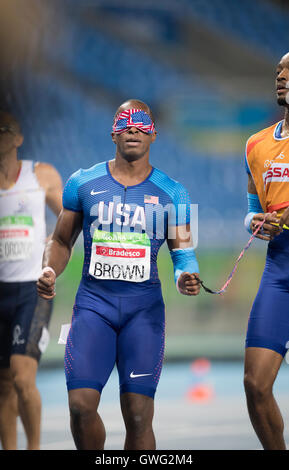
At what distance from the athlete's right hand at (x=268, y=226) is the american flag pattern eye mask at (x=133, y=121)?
68 centimetres

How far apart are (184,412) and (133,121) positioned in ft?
11.7

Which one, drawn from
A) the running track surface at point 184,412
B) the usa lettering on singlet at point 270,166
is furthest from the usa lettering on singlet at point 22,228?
the usa lettering on singlet at point 270,166

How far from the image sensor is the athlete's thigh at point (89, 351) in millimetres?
3957

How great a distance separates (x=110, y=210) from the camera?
4207mm

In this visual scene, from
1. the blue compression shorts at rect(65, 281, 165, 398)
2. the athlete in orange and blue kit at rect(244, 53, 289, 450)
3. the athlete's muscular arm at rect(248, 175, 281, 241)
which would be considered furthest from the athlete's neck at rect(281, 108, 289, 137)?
the blue compression shorts at rect(65, 281, 165, 398)

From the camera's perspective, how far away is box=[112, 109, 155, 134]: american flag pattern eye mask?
168 inches

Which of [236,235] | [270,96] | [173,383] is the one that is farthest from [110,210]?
[270,96]

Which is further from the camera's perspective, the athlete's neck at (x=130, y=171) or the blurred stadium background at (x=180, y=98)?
the blurred stadium background at (x=180, y=98)

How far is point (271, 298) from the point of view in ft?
14.0

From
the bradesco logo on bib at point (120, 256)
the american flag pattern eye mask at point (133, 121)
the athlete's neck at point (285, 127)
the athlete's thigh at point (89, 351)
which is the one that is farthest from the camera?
the athlete's neck at point (285, 127)

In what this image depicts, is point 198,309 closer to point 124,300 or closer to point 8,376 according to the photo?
point 8,376

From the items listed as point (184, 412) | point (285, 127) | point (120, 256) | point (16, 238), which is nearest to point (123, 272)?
point (120, 256)

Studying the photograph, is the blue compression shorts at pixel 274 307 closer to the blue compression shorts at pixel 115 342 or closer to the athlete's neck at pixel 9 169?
the blue compression shorts at pixel 115 342
